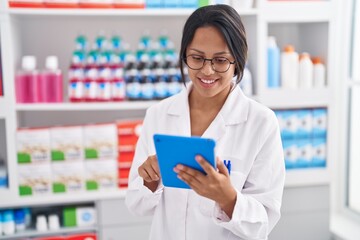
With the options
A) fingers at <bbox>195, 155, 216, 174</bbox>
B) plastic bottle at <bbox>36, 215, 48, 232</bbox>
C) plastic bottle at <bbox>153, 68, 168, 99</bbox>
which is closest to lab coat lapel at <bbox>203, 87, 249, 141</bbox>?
fingers at <bbox>195, 155, 216, 174</bbox>

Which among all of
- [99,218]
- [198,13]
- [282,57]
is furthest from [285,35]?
[198,13]

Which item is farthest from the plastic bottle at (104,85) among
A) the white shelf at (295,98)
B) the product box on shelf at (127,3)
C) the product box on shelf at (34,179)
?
the white shelf at (295,98)

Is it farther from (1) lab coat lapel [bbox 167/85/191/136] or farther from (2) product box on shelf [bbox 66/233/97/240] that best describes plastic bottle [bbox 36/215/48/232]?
(1) lab coat lapel [bbox 167/85/191/136]

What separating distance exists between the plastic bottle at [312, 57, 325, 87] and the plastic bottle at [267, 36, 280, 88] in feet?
0.75

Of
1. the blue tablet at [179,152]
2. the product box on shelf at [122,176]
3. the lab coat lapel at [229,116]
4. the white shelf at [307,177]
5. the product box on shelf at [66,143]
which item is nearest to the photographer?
the blue tablet at [179,152]

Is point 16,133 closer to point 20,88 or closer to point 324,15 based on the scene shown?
point 20,88

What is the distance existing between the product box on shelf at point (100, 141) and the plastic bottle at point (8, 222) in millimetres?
536

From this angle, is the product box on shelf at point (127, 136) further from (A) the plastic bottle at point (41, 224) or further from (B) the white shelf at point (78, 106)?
(A) the plastic bottle at point (41, 224)

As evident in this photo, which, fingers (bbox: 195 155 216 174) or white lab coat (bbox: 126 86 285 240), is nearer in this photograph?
fingers (bbox: 195 155 216 174)

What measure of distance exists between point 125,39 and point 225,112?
5.66 feet

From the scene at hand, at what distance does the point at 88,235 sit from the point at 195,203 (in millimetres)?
1492

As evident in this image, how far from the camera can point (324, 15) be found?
2.80 m

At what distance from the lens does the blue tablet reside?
3.64ft

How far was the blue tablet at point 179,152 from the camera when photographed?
111cm
